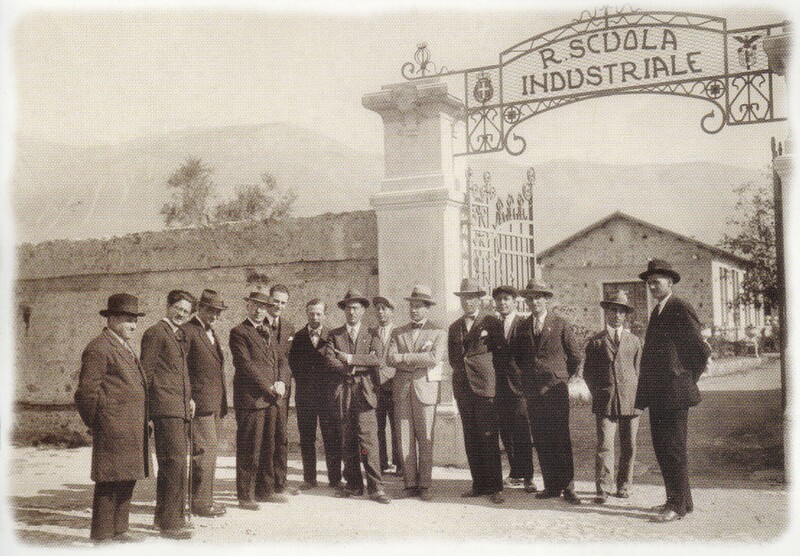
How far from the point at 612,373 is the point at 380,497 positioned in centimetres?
213

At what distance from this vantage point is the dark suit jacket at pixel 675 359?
575cm

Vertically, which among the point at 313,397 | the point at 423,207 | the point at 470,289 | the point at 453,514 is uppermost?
the point at 423,207

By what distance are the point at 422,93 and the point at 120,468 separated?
451 centimetres

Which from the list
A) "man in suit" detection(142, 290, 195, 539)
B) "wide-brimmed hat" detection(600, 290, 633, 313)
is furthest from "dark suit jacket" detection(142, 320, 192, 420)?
"wide-brimmed hat" detection(600, 290, 633, 313)

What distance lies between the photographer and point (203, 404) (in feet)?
20.1

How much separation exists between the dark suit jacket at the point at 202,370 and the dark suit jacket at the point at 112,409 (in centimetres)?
66

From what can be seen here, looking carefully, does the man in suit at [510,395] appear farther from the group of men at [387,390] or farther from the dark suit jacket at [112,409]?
the dark suit jacket at [112,409]

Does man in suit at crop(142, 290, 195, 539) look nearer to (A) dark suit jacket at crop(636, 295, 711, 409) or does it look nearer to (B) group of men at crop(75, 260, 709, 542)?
(B) group of men at crop(75, 260, 709, 542)

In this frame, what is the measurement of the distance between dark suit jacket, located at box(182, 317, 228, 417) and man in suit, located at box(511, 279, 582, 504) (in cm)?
247

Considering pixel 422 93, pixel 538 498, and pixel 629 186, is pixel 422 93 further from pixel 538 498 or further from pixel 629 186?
pixel 629 186

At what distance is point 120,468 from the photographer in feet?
17.5

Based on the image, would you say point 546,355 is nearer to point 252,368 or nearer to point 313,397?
point 313,397

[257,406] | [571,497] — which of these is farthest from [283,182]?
[571,497]

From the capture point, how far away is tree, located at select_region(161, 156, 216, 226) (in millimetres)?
24594
